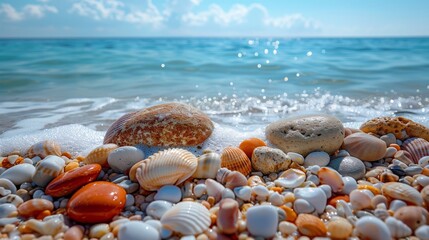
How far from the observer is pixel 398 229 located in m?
1.86

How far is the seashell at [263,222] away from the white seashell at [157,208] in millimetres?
553

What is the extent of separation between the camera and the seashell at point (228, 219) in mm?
1871

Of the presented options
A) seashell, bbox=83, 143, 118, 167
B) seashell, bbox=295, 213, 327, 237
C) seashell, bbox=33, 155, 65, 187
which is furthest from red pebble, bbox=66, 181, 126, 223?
seashell, bbox=295, 213, 327, 237

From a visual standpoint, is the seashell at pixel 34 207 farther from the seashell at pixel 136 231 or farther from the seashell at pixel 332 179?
the seashell at pixel 332 179

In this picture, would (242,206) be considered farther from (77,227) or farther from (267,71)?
(267,71)

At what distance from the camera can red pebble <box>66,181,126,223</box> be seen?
203 centimetres

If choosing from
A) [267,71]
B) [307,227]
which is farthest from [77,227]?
[267,71]

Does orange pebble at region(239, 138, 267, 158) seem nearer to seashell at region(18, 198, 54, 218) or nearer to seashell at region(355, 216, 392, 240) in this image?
seashell at region(355, 216, 392, 240)

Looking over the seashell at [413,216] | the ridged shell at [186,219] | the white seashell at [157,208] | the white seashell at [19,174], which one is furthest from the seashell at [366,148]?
the white seashell at [19,174]

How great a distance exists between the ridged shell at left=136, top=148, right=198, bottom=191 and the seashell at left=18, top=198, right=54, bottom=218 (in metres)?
0.62

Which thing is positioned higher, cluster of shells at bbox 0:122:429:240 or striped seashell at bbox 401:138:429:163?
striped seashell at bbox 401:138:429:163

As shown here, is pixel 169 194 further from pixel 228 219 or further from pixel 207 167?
pixel 228 219

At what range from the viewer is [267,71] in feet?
37.1

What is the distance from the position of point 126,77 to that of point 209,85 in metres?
3.01
